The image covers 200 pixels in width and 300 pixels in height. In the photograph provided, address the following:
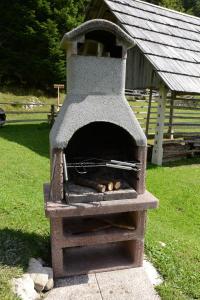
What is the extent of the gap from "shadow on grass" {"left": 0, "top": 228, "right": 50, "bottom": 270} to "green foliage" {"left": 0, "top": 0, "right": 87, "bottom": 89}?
72.1 feet

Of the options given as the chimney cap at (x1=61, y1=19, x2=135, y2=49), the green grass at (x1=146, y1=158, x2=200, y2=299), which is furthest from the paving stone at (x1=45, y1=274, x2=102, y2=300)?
the chimney cap at (x1=61, y1=19, x2=135, y2=49)

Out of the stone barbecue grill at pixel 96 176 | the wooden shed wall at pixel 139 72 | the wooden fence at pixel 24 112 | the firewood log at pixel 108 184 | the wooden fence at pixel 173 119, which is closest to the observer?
the stone barbecue grill at pixel 96 176

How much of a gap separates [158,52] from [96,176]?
21.1ft

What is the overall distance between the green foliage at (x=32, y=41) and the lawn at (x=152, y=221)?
16.5 meters

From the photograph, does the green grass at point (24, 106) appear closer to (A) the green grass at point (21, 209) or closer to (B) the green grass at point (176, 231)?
(A) the green grass at point (21, 209)

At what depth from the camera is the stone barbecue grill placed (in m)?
3.37

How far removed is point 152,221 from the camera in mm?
5293

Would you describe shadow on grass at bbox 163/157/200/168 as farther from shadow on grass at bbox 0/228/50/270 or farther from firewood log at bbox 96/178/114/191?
shadow on grass at bbox 0/228/50/270

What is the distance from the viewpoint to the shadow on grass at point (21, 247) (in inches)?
133

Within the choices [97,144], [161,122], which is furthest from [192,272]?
[161,122]

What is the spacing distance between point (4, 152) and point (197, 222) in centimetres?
621

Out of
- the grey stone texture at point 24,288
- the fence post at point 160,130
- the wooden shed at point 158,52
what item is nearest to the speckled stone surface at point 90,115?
the grey stone texture at point 24,288

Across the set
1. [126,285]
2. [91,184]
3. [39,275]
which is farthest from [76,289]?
[91,184]

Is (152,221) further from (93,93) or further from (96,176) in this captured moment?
(93,93)
